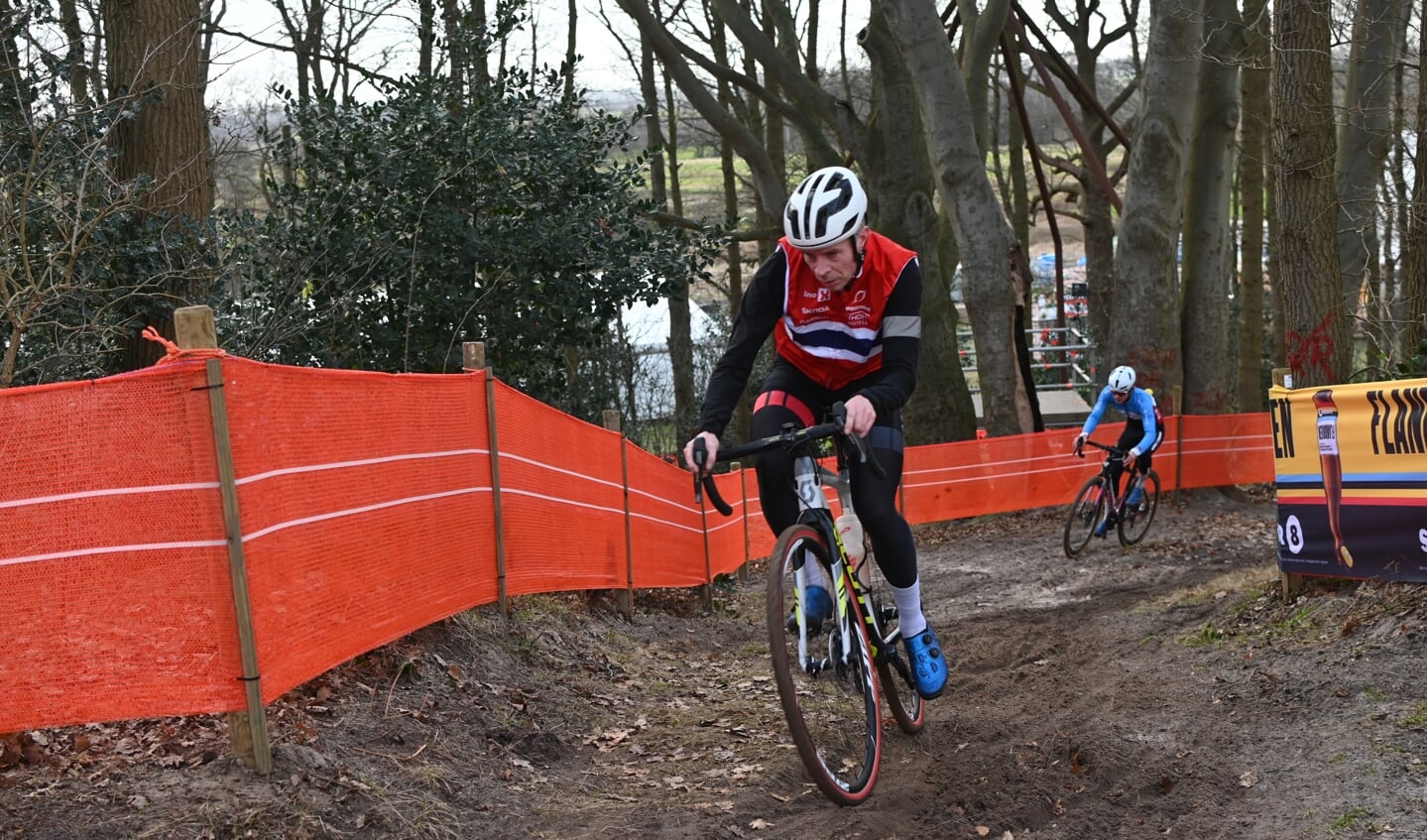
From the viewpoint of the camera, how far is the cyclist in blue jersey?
46.3ft

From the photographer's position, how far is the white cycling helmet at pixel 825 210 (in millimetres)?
4863

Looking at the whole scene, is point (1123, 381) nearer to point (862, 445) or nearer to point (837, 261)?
point (837, 261)

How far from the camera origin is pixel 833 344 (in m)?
5.29

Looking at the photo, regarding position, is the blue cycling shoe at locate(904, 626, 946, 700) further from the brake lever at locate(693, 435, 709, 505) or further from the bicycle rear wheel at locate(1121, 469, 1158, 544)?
the bicycle rear wheel at locate(1121, 469, 1158, 544)

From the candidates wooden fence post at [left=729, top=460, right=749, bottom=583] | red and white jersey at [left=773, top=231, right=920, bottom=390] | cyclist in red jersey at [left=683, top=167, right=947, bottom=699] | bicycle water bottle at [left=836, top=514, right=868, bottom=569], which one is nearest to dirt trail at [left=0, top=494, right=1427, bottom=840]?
bicycle water bottle at [left=836, top=514, right=868, bottom=569]

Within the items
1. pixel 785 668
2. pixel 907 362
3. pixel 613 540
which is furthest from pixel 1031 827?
pixel 613 540

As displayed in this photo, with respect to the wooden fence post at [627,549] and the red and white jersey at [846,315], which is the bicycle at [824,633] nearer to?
the red and white jersey at [846,315]

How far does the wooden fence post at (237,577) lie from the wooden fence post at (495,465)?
2.72 metres

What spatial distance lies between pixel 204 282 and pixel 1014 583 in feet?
25.8

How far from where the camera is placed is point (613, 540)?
30.9ft

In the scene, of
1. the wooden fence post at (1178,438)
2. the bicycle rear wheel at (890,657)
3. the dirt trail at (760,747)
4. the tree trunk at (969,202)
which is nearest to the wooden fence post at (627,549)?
the dirt trail at (760,747)

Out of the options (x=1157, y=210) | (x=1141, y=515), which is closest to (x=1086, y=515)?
(x=1141, y=515)

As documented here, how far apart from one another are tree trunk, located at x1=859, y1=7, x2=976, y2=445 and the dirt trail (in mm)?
11799

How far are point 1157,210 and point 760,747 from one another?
1426 cm
